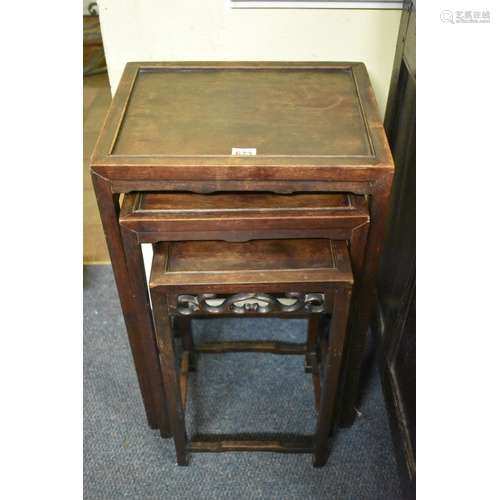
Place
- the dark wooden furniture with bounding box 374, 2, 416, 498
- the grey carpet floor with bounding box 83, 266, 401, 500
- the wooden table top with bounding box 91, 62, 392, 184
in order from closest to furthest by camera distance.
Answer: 1. the wooden table top with bounding box 91, 62, 392, 184
2. the dark wooden furniture with bounding box 374, 2, 416, 498
3. the grey carpet floor with bounding box 83, 266, 401, 500

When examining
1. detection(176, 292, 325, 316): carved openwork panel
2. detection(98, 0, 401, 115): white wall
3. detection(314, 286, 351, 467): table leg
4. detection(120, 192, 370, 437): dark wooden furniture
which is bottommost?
detection(314, 286, 351, 467): table leg

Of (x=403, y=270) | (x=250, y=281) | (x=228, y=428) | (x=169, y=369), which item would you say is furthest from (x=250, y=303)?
(x=228, y=428)

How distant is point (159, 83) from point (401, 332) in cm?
74

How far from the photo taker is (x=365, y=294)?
1.01m

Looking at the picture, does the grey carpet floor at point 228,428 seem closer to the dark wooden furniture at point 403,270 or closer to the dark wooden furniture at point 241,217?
the dark wooden furniture at point 403,270

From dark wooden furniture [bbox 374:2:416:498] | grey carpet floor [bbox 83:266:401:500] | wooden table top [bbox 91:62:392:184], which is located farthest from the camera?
grey carpet floor [bbox 83:266:401:500]

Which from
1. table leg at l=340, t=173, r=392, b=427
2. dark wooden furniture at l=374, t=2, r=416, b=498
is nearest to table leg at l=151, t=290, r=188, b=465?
table leg at l=340, t=173, r=392, b=427

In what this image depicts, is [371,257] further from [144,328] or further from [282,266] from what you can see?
[144,328]

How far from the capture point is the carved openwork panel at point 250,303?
2.97 feet

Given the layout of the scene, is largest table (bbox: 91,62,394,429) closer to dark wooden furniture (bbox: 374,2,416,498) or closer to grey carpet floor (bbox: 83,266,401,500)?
dark wooden furniture (bbox: 374,2,416,498)

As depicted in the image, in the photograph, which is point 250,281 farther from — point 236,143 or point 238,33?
point 238,33

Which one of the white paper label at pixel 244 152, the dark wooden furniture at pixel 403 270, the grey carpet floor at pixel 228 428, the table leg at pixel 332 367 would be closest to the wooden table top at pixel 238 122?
the white paper label at pixel 244 152

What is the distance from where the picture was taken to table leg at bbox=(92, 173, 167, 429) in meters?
0.88

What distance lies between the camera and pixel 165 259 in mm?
905
